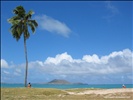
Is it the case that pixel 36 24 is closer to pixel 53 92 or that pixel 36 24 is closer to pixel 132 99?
pixel 53 92

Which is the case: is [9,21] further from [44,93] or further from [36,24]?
[44,93]

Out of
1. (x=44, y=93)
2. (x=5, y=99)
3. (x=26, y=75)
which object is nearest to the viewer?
(x=5, y=99)

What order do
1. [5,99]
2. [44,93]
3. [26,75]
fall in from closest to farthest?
[5,99] → [44,93] → [26,75]

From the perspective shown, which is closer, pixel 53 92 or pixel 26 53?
pixel 53 92

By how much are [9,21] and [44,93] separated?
27.8 metres

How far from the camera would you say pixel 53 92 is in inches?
1973

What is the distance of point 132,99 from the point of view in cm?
3872

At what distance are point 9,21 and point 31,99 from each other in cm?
3583

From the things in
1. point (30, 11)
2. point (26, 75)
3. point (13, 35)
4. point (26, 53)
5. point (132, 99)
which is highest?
point (30, 11)

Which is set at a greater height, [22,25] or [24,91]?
[22,25]

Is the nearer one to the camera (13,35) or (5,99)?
(5,99)

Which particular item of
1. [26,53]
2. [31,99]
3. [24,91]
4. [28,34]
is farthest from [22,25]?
[31,99]

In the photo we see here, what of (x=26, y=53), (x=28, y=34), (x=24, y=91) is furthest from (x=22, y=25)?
(x=24, y=91)

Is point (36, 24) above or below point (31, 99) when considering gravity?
above
